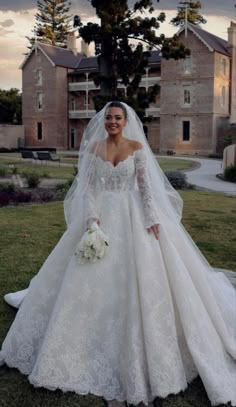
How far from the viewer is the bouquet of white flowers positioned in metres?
3.56

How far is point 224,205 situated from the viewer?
1291 centimetres

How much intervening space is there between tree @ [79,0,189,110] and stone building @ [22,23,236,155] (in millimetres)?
22243

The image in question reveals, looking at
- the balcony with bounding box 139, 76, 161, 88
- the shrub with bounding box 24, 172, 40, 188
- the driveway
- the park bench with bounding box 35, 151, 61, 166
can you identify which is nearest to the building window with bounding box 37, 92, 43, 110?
the balcony with bounding box 139, 76, 161, 88

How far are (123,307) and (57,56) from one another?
4933 centimetres

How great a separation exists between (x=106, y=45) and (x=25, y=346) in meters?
14.5

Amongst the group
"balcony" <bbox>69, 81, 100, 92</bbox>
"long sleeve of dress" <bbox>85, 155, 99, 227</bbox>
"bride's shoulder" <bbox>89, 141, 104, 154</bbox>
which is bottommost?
"long sleeve of dress" <bbox>85, 155, 99, 227</bbox>

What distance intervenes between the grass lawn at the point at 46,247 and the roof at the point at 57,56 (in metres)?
37.4

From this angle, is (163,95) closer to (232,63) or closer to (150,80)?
(150,80)

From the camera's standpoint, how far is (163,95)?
143 feet

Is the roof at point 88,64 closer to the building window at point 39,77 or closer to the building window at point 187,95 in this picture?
the building window at point 39,77

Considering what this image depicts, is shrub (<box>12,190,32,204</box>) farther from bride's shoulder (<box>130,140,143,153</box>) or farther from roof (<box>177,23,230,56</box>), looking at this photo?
roof (<box>177,23,230,56</box>)

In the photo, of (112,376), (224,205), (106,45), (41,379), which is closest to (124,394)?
(112,376)

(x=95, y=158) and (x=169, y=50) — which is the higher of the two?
(x=169, y=50)

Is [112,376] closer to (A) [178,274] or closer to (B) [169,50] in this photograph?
(A) [178,274]
